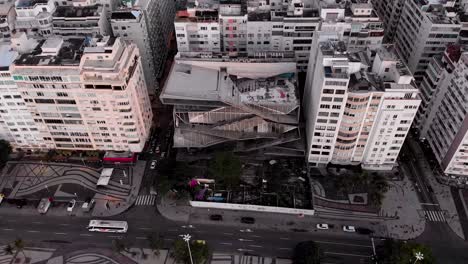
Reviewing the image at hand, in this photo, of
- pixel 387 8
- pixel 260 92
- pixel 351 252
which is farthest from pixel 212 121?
pixel 387 8

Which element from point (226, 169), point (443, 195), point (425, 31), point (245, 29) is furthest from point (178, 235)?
point (425, 31)

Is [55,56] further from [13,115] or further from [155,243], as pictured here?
[155,243]

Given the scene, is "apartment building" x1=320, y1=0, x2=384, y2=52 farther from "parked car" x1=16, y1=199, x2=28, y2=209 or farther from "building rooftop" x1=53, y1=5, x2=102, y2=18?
"parked car" x1=16, y1=199, x2=28, y2=209

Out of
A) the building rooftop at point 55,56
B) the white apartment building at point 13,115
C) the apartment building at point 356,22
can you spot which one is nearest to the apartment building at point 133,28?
the building rooftop at point 55,56

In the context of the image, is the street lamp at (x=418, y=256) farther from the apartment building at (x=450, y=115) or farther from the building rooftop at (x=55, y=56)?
the building rooftop at (x=55, y=56)

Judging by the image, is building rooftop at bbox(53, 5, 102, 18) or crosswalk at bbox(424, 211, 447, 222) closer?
crosswalk at bbox(424, 211, 447, 222)

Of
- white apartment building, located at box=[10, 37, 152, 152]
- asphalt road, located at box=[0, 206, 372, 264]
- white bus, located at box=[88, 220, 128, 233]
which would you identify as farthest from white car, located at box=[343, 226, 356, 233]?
white apartment building, located at box=[10, 37, 152, 152]
